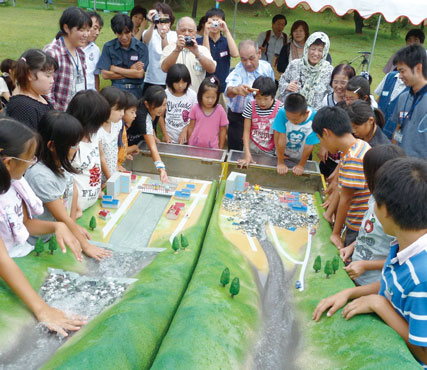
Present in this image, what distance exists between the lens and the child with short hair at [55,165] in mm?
2172

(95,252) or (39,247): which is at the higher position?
(39,247)

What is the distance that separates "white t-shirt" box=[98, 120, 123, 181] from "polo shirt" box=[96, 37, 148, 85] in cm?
157

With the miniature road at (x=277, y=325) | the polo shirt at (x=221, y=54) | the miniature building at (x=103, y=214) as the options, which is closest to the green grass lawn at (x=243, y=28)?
the polo shirt at (x=221, y=54)

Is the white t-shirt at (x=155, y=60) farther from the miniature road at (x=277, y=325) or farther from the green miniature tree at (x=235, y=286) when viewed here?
the green miniature tree at (x=235, y=286)

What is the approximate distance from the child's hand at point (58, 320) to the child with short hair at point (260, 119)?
7.02ft

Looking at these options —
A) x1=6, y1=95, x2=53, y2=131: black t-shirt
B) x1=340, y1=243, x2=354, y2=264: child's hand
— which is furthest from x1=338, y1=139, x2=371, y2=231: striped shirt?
x1=6, y1=95, x2=53, y2=131: black t-shirt

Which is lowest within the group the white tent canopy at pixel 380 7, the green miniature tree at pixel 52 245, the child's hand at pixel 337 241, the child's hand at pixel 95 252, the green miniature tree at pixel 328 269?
the child's hand at pixel 95 252

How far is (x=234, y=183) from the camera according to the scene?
3213 millimetres

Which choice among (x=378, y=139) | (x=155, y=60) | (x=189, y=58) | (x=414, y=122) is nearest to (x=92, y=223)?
(x=378, y=139)

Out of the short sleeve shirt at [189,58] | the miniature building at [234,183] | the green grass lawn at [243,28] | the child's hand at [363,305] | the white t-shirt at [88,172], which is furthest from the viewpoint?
the green grass lawn at [243,28]

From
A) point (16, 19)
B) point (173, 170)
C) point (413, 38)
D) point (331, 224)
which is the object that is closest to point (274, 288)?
point (331, 224)

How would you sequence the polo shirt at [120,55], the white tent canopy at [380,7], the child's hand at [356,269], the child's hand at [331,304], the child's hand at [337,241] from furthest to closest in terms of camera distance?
the white tent canopy at [380,7]
the polo shirt at [120,55]
the child's hand at [337,241]
the child's hand at [356,269]
the child's hand at [331,304]

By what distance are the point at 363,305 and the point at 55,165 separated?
1.71 metres

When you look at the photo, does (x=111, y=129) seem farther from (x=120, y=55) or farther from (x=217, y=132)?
(x=120, y=55)
